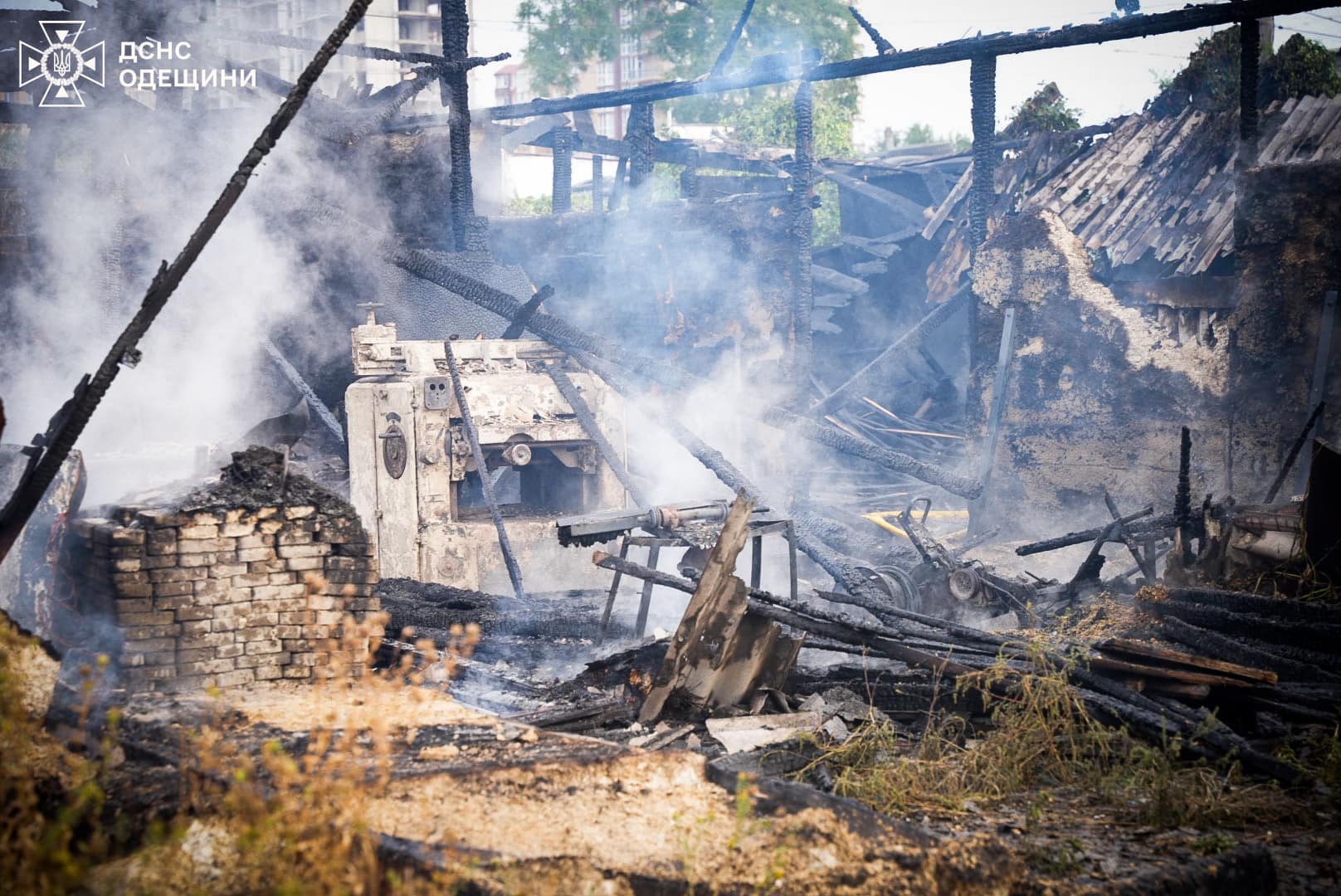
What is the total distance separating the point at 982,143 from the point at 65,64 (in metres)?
12.9

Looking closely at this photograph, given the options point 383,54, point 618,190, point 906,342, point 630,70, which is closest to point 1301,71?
point 906,342

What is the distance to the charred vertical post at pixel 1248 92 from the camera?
11.6 metres

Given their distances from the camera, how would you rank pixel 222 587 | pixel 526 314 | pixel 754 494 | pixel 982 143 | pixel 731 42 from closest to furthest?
pixel 222 587
pixel 754 494
pixel 526 314
pixel 982 143
pixel 731 42

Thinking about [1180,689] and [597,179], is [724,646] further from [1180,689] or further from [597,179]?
[597,179]

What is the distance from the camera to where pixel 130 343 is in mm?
4992

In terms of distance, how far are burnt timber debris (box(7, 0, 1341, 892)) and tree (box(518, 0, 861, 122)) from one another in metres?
19.1

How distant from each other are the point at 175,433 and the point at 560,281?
8.28 meters

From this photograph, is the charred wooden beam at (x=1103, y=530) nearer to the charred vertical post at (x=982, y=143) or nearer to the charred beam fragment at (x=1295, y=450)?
the charred beam fragment at (x=1295, y=450)

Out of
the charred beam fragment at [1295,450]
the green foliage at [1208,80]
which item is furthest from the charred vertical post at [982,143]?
the charred beam fragment at [1295,450]

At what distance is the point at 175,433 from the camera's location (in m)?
13.4

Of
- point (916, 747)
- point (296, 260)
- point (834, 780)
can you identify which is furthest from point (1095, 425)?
point (296, 260)

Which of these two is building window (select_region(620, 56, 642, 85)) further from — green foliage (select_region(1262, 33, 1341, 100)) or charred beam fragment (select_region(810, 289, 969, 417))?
green foliage (select_region(1262, 33, 1341, 100))

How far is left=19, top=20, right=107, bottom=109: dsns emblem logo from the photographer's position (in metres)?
14.9

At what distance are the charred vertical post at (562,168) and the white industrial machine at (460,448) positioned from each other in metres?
10.1
